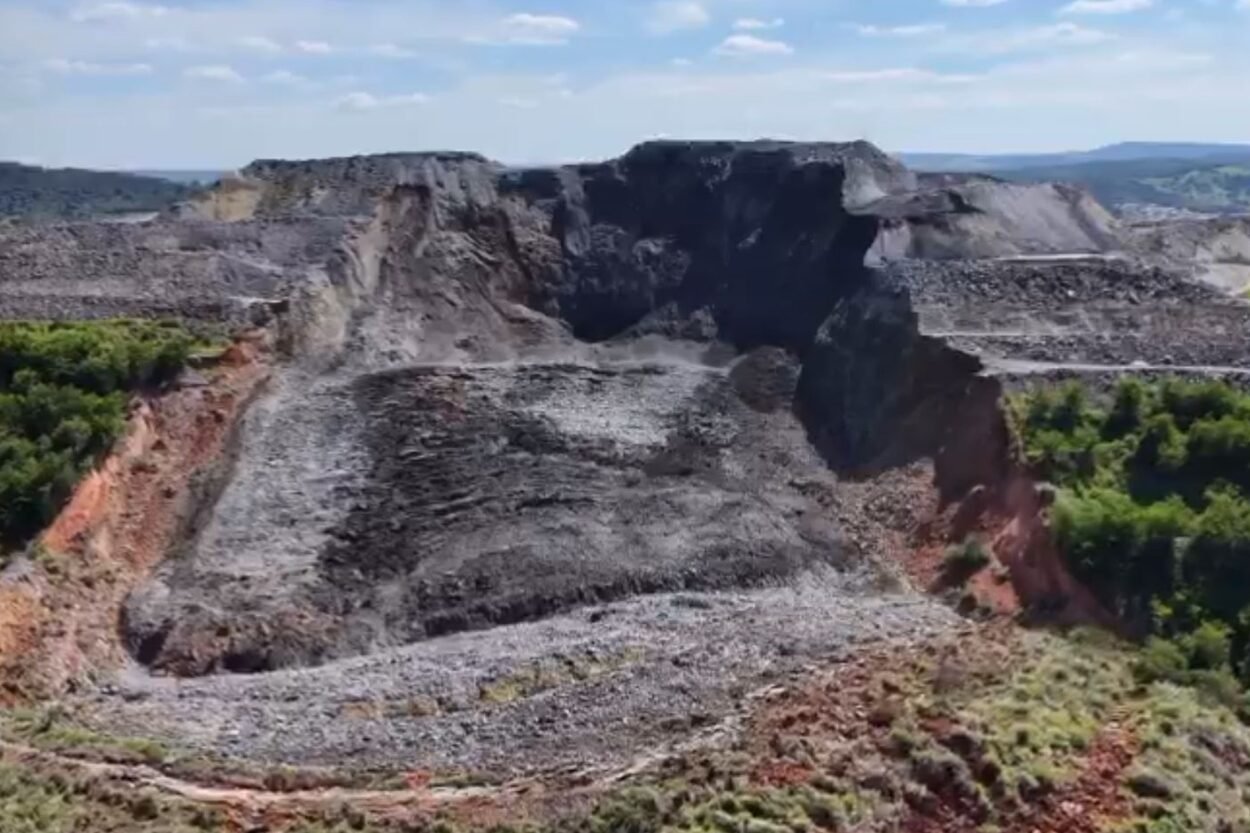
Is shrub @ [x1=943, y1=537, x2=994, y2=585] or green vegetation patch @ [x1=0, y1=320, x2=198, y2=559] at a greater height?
green vegetation patch @ [x1=0, y1=320, x2=198, y2=559]

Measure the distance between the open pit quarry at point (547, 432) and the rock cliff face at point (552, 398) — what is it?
11cm

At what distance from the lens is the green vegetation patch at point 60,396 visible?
2683cm

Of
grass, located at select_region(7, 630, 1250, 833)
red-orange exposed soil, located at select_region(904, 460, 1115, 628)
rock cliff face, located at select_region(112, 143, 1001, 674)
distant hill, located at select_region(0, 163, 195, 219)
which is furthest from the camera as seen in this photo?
distant hill, located at select_region(0, 163, 195, 219)

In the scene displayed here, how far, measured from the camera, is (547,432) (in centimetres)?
3378

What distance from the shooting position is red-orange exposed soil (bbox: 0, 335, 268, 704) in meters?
23.6

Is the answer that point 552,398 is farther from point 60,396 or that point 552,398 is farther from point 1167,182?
point 1167,182

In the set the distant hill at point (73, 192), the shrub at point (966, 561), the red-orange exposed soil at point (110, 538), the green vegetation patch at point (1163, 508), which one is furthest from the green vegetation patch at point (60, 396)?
the distant hill at point (73, 192)

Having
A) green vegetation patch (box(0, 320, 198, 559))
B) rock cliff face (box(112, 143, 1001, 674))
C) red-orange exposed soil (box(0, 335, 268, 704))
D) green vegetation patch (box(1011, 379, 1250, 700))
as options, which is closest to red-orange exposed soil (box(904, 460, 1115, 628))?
green vegetation patch (box(1011, 379, 1250, 700))

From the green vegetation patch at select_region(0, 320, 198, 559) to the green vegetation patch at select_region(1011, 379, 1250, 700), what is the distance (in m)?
17.6

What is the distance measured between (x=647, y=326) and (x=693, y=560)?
18813mm

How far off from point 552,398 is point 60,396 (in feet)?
38.0

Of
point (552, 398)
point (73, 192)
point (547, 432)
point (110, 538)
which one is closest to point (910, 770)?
point (110, 538)

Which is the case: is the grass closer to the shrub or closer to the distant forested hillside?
the shrub

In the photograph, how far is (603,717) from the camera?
64.7ft
